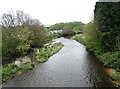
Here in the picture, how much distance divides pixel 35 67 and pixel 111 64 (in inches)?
603

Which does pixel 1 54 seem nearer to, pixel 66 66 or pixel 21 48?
pixel 21 48

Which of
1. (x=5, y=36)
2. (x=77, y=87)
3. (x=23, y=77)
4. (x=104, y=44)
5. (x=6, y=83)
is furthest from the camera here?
(x=5, y=36)

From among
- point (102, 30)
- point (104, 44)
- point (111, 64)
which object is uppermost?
point (102, 30)

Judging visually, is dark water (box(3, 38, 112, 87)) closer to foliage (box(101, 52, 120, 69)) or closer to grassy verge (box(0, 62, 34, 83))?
grassy verge (box(0, 62, 34, 83))

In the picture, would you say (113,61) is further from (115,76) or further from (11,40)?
(11,40)

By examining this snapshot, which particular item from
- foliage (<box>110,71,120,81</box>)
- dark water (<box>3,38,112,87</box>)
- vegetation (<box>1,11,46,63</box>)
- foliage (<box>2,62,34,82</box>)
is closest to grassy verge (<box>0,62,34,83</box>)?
foliage (<box>2,62,34,82</box>)

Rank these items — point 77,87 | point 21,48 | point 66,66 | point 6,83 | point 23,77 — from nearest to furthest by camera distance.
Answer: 1. point 77,87
2. point 6,83
3. point 23,77
4. point 66,66
5. point 21,48

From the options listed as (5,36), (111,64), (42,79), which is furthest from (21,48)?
(111,64)

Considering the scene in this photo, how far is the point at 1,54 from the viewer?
3762cm

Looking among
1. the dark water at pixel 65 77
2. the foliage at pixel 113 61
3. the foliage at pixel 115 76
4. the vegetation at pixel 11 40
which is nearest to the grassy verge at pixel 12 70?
the dark water at pixel 65 77

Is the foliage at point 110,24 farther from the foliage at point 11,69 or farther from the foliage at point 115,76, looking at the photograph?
the foliage at point 11,69

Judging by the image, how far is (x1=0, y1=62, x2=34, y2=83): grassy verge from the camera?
28573 millimetres

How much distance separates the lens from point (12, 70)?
3070 cm

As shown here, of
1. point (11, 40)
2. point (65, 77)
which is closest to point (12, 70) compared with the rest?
point (65, 77)
